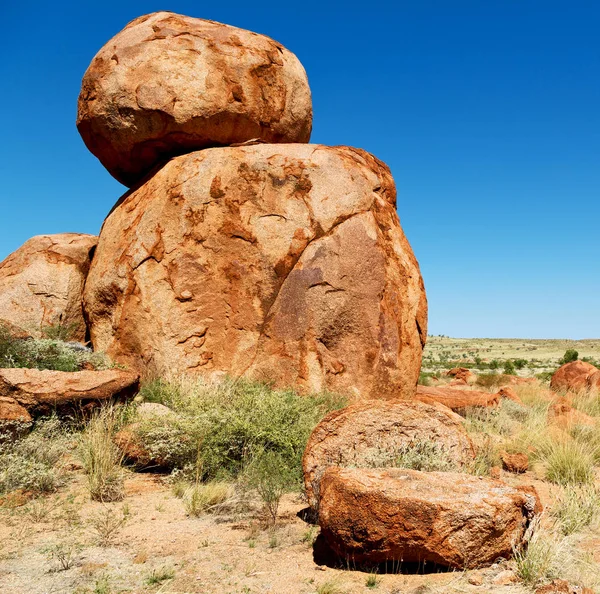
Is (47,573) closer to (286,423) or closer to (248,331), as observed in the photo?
(286,423)

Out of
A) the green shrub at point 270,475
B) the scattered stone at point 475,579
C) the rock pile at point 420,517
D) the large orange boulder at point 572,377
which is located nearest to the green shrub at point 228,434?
the green shrub at point 270,475

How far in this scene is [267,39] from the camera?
1065 cm

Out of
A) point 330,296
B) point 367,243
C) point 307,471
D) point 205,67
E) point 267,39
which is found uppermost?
point 267,39

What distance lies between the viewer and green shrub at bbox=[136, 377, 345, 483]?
6.34 meters

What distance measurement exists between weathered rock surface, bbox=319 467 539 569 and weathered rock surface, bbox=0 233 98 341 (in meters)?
7.22

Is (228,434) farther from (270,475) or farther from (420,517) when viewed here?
(420,517)

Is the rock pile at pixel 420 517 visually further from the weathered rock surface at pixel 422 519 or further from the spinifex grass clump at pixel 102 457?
the spinifex grass clump at pixel 102 457

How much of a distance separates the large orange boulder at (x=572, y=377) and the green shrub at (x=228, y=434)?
11024 millimetres

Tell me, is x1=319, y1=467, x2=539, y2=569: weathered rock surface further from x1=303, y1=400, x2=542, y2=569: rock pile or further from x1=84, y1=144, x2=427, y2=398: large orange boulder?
x1=84, y1=144, x2=427, y2=398: large orange boulder

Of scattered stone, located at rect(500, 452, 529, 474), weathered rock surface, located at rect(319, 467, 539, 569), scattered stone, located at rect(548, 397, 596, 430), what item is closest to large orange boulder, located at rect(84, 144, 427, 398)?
scattered stone, located at rect(500, 452, 529, 474)

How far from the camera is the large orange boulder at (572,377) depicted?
52.4 feet

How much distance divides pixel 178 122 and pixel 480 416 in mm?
6796

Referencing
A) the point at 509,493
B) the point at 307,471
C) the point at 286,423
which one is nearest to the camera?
the point at 509,493

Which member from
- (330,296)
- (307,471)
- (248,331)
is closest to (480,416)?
(330,296)
